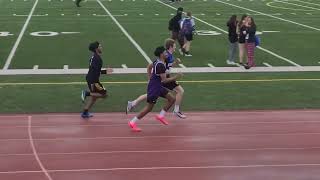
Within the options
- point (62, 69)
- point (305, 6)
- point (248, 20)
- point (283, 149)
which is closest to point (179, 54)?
point (248, 20)

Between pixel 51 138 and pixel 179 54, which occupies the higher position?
pixel 51 138

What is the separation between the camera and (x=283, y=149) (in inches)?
412

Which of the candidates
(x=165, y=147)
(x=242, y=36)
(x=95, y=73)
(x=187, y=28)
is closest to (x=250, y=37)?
(x=242, y=36)

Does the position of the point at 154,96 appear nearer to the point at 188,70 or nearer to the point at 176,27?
the point at 188,70

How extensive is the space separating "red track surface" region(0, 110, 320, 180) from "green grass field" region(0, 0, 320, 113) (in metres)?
1.25

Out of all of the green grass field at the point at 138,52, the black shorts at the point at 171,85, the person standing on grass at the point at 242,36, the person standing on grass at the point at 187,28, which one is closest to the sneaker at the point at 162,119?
the black shorts at the point at 171,85

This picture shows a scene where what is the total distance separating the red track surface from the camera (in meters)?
9.02

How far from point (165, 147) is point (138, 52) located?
12.0m

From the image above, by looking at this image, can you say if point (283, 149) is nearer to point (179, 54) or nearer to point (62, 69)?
point (62, 69)

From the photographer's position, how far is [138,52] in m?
22.3

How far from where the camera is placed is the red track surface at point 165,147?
9.02 meters

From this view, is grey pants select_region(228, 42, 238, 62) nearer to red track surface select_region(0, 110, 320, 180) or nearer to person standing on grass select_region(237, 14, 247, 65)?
person standing on grass select_region(237, 14, 247, 65)

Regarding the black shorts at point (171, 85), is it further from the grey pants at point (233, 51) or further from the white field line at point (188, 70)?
the grey pants at point (233, 51)

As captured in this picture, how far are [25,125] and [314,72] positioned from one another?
990 centimetres
